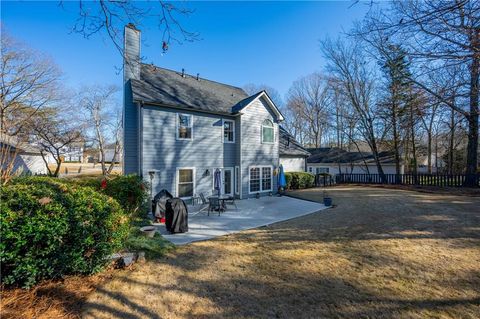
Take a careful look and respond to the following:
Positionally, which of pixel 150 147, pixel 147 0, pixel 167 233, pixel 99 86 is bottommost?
pixel 167 233

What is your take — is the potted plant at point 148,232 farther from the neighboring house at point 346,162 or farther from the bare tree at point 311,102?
the bare tree at point 311,102

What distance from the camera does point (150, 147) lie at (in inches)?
396

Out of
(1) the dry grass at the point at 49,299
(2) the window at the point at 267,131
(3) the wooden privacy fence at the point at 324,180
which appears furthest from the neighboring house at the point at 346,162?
(1) the dry grass at the point at 49,299

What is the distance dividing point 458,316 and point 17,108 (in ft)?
92.2

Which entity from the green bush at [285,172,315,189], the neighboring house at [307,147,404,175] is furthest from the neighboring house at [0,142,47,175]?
the neighboring house at [307,147,404,175]

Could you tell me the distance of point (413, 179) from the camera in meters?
17.6

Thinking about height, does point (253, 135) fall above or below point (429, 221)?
above

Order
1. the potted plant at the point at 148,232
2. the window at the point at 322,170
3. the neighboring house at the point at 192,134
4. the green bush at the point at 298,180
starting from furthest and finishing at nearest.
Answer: the window at the point at 322,170 → the green bush at the point at 298,180 → the neighboring house at the point at 192,134 → the potted plant at the point at 148,232

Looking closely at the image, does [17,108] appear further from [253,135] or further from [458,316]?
[458,316]

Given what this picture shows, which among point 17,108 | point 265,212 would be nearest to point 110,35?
point 265,212

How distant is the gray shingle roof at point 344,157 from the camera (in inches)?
1002

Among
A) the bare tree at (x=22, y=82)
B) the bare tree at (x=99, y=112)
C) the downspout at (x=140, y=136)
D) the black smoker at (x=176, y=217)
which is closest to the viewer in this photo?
the black smoker at (x=176, y=217)

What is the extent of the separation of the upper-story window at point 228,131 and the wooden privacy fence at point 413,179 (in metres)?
13.8

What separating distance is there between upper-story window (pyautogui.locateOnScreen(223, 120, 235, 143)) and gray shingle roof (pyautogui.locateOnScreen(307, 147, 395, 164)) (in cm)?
1889
